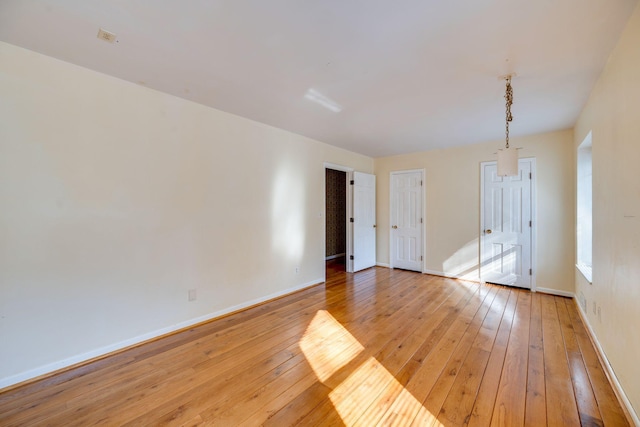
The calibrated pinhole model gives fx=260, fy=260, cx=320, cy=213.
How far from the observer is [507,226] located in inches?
167

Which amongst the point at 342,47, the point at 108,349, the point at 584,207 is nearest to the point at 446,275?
the point at 584,207

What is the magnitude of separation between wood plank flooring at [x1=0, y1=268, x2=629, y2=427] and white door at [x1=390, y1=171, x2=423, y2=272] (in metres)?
2.16

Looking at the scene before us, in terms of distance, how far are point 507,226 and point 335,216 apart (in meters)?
3.90

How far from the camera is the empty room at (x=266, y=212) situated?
1.64 metres

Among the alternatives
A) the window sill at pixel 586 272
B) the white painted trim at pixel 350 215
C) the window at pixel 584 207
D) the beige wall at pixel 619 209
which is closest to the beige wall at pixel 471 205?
the window at pixel 584 207

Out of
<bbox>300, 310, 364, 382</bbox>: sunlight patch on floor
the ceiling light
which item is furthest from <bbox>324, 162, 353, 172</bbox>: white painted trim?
the ceiling light

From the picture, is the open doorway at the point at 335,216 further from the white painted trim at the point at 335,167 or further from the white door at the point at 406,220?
the white painted trim at the point at 335,167

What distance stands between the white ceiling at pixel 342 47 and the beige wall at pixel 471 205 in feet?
3.68

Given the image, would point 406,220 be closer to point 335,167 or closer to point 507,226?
point 507,226

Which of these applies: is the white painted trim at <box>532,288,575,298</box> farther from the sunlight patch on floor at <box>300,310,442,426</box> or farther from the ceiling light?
the ceiling light

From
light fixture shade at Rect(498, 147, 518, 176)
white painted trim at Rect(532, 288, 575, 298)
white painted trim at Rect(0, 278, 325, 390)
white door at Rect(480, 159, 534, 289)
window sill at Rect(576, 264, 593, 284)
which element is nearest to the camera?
white painted trim at Rect(0, 278, 325, 390)

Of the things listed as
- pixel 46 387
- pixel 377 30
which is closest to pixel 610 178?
pixel 377 30

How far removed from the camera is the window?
3.16m

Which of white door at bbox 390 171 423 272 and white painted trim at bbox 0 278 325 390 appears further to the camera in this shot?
white door at bbox 390 171 423 272
